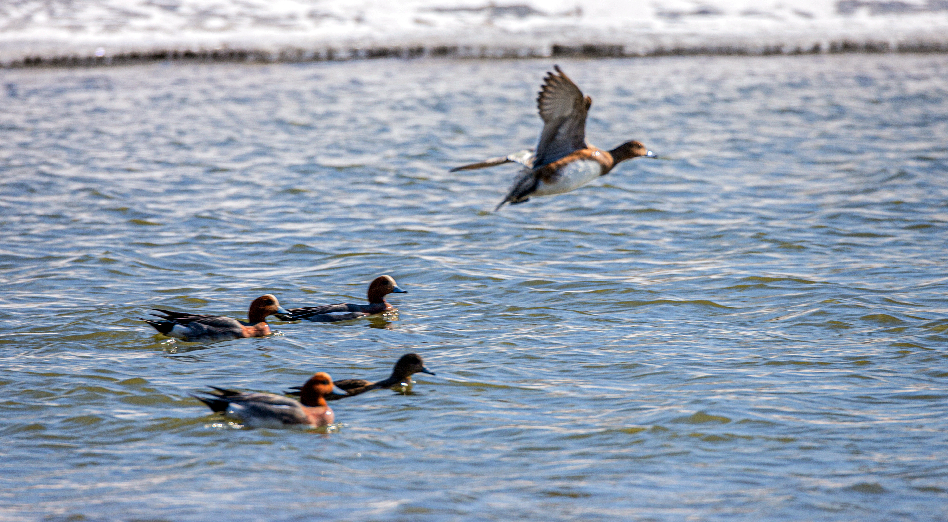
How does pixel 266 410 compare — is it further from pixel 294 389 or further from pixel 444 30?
pixel 444 30

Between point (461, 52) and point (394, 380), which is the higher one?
point (461, 52)

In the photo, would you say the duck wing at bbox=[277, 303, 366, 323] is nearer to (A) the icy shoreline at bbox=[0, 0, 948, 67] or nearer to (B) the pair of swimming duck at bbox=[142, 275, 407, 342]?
(B) the pair of swimming duck at bbox=[142, 275, 407, 342]

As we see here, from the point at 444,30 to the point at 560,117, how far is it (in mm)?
22773

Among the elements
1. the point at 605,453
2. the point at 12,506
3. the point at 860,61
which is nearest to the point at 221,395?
the point at 12,506

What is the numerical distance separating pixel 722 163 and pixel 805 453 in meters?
A: 12.2

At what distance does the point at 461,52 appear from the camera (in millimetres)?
30312

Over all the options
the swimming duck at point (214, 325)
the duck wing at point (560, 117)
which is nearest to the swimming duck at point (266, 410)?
the swimming duck at point (214, 325)

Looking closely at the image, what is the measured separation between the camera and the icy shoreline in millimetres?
29375

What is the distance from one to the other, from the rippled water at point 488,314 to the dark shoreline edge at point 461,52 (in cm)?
641

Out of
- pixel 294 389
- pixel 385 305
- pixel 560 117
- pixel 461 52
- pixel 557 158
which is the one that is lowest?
pixel 294 389

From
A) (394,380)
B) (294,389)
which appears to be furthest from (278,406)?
(394,380)

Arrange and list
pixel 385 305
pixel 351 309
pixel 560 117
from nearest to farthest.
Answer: pixel 560 117
pixel 351 309
pixel 385 305

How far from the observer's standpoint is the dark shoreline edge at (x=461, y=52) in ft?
95.3

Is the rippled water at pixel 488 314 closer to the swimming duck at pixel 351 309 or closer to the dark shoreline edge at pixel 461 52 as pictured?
the swimming duck at pixel 351 309
